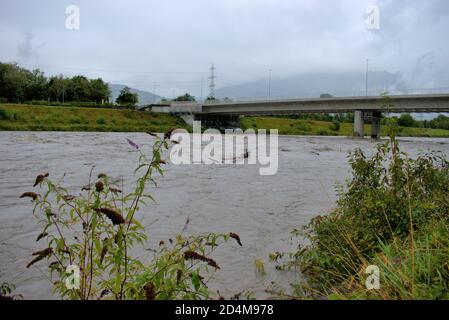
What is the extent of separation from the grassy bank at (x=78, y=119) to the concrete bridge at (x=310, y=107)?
399 cm

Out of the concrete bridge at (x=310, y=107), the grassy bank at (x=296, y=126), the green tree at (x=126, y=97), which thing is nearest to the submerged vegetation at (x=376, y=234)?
the concrete bridge at (x=310, y=107)

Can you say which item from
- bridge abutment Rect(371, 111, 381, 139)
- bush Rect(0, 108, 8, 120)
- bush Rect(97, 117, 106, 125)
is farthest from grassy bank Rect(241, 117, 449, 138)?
bush Rect(0, 108, 8, 120)

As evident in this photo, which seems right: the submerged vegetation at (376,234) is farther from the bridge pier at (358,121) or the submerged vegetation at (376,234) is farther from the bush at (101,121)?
the bush at (101,121)

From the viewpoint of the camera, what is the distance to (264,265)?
7.13m

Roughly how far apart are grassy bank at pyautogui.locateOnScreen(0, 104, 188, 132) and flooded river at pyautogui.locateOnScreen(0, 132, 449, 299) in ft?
118

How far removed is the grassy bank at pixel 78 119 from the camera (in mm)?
55438

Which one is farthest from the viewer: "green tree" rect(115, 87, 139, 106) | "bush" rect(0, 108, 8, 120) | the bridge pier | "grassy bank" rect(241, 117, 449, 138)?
"green tree" rect(115, 87, 139, 106)

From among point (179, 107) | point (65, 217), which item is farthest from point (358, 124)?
point (65, 217)

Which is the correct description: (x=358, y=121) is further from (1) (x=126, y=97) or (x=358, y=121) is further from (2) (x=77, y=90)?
(2) (x=77, y=90)

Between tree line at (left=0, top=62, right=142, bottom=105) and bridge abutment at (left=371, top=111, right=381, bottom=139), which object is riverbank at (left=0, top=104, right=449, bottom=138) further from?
tree line at (left=0, top=62, right=142, bottom=105)

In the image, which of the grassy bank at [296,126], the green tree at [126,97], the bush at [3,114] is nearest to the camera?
the bush at [3,114]

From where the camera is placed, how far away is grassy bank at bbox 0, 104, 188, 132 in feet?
182
